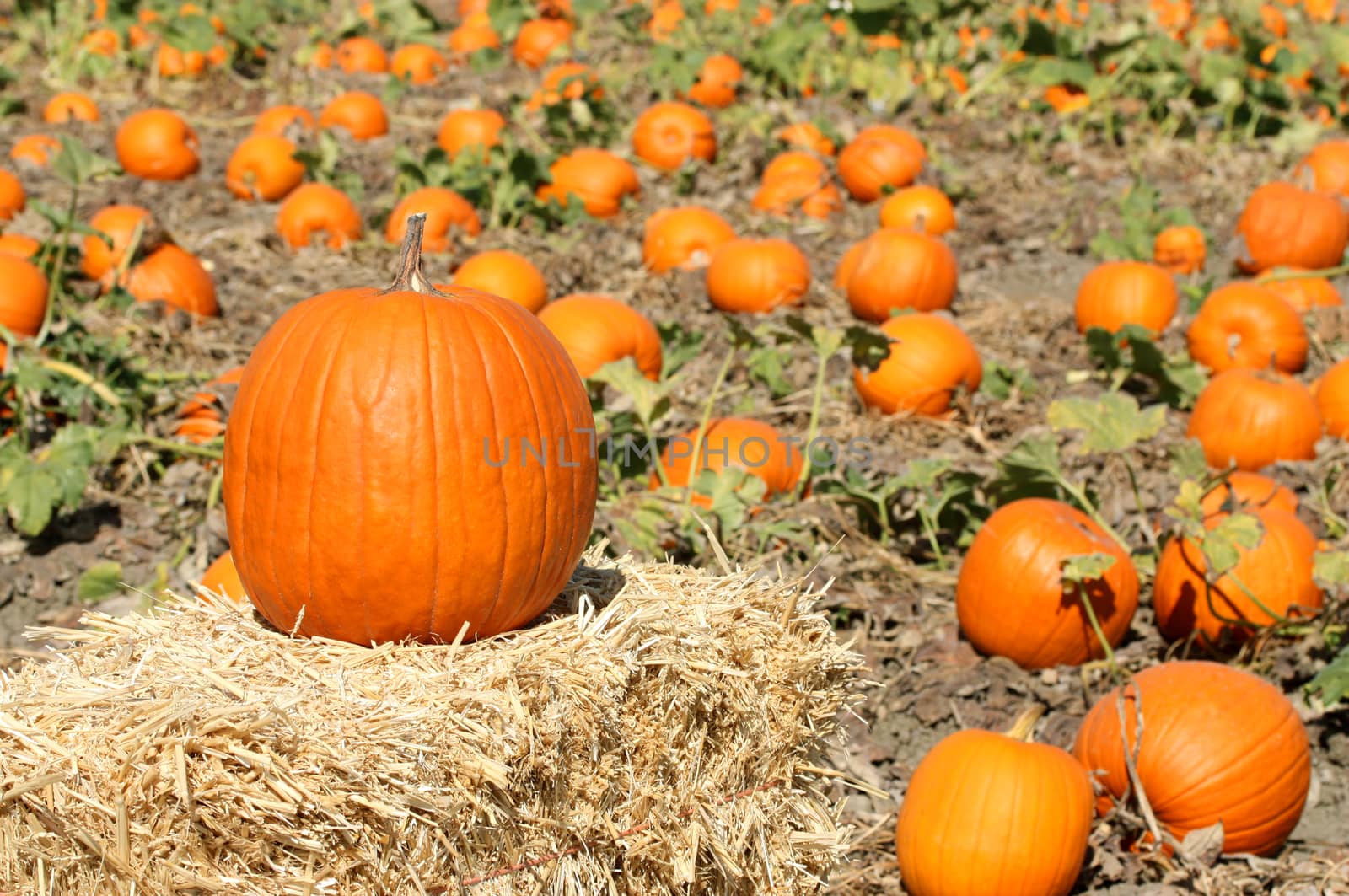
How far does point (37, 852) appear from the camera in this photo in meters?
2.18

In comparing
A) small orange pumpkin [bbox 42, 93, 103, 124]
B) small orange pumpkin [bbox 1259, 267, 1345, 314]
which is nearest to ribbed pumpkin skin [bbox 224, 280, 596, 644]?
small orange pumpkin [bbox 1259, 267, 1345, 314]

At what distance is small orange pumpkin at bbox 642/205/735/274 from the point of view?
24.5 ft

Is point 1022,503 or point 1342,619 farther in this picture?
point 1022,503

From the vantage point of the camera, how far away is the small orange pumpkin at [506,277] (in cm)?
639

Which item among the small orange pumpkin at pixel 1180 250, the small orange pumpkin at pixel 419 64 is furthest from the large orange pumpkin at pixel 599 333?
the small orange pumpkin at pixel 419 64

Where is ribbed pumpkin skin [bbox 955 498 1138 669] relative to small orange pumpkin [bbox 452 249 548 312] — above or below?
below

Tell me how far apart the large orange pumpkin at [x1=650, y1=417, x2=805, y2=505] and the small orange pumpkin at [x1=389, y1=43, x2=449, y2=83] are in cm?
689

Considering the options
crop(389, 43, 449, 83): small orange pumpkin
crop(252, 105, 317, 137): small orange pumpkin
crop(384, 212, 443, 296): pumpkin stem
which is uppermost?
crop(384, 212, 443, 296): pumpkin stem

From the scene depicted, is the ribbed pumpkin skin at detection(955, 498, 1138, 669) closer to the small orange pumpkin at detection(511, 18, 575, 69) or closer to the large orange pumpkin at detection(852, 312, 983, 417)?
the large orange pumpkin at detection(852, 312, 983, 417)

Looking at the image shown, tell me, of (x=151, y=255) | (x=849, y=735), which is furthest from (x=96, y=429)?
(x=849, y=735)

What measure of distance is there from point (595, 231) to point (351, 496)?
5.66 m

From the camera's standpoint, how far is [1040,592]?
4.24 meters

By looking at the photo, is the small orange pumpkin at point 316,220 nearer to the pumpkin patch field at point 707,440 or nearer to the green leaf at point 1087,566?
the pumpkin patch field at point 707,440

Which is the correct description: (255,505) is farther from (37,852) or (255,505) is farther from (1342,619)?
(1342,619)
